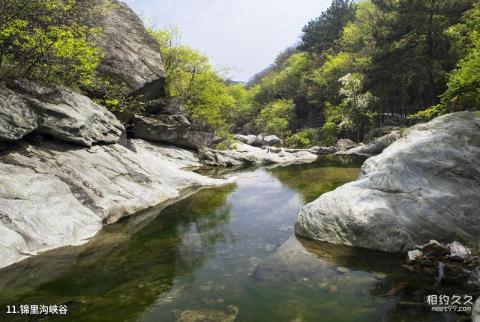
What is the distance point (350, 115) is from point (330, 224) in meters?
46.2

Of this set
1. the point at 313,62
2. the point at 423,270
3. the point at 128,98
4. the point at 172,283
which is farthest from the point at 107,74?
the point at 313,62

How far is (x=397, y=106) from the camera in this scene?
53281 millimetres

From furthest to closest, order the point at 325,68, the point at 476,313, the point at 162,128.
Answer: the point at 325,68, the point at 162,128, the point at 476,313

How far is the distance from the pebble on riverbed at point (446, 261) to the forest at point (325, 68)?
33.9 feet

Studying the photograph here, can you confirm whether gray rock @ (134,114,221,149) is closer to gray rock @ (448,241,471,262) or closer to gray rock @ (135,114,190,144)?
gray rock @ (135,114,190,144)

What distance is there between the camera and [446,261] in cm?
983

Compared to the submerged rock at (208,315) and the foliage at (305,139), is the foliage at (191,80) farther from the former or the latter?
the submerged rock at (208,315)

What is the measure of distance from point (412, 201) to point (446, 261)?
2.49m

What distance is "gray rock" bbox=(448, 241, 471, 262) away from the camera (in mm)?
9703

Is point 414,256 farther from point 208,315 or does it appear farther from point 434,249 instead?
point 208,315

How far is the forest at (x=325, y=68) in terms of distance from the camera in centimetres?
1855

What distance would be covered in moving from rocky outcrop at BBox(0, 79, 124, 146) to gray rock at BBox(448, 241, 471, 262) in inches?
639

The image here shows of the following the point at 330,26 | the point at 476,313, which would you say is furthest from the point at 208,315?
the point at 330,26

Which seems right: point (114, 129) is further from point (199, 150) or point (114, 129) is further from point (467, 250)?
point (467, 250)
